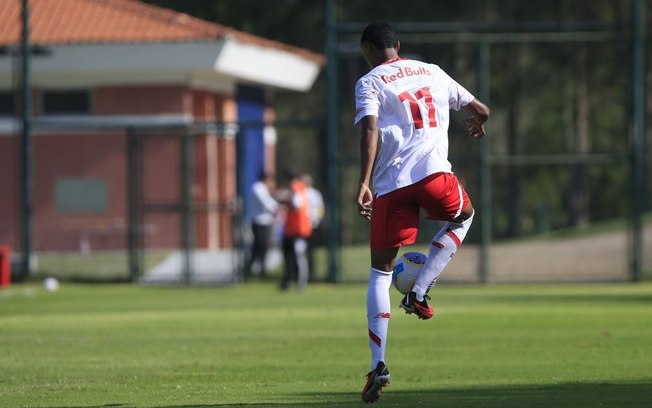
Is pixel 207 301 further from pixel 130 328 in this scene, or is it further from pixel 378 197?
pixel 378 197

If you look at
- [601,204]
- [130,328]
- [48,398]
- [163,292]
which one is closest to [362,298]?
[163,292]

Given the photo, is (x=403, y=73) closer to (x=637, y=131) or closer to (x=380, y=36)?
(x=380, y=36)

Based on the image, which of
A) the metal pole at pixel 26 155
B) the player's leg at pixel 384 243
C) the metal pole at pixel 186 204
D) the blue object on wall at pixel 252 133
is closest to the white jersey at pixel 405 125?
the player's leg at pixel 384 243

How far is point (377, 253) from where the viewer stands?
9.73 m

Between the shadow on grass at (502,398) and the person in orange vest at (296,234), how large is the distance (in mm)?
13888

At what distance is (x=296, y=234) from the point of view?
24500 mm

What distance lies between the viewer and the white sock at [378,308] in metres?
9.62

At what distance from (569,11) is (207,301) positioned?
2405cm

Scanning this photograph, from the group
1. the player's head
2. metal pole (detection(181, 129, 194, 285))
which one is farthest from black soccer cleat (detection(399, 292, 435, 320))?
metal pole (detection(181, 129, 194, 285))

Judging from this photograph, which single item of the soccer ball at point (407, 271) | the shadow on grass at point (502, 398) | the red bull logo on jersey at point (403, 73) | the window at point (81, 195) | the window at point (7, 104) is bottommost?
the shadow on grass at point (502, 398)

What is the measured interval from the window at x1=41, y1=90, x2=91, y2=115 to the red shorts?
22.8 m

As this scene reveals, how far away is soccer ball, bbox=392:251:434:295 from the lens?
992 cm

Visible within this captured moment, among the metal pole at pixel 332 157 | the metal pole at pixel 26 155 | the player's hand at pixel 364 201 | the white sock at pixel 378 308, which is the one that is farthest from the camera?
the metal pole at pixel 26 155

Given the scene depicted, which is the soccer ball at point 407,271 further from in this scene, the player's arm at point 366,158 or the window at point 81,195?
the window at point 81,195
